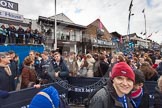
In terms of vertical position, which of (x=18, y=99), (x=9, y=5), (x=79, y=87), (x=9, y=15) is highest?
(x=9, y=5)

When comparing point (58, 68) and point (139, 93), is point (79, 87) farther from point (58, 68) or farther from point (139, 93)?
point (139, 93)

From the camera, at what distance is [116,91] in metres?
2.61

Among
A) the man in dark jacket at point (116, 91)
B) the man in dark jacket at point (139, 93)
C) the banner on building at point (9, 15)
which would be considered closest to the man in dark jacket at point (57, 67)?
the man in dark jacket at point (139, 93)

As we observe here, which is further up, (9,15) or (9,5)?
(9,5)

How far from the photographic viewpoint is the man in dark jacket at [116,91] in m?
2.52

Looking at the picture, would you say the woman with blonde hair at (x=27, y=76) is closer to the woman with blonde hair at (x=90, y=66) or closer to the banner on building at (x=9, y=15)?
the woman with blonde hair at (x=90, y=66)

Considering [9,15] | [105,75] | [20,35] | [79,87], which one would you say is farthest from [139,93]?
[9,15]

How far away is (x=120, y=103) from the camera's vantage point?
2.56m

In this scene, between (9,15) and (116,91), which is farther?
(9,15)

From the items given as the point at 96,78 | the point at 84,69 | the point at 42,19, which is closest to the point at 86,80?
the point at 96,78

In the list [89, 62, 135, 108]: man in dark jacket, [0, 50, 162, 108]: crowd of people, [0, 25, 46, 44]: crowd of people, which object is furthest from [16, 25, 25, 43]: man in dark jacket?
[89, 62, 135, 108]: man in dark jacket

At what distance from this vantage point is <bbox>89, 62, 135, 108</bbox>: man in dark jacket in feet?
8.26

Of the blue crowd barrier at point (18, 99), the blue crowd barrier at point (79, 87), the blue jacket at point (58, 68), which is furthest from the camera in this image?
the blue jacket at point (58, 68)

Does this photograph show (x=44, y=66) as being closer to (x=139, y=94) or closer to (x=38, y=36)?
(x=139, y=94)
